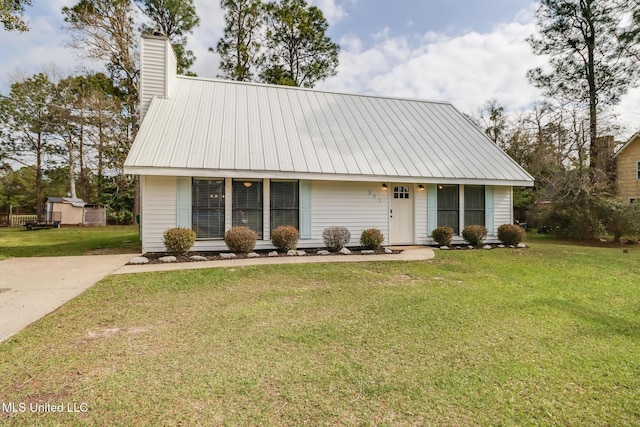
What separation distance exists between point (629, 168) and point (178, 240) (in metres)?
24.9

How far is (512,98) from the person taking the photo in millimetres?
20234

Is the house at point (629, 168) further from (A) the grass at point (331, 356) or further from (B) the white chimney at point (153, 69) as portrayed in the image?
(B) the white chimney at point (153, 69)

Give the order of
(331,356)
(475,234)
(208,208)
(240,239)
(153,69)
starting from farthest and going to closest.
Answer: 1. (153,69)
2. (475,234)
3. (208,208)
4. (240,239)
5. (331,356)

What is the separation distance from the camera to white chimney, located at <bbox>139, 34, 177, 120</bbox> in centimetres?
994

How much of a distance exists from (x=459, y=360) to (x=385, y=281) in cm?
277

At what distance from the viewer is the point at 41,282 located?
5.24 m

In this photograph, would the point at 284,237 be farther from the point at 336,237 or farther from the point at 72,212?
the point at 72,212

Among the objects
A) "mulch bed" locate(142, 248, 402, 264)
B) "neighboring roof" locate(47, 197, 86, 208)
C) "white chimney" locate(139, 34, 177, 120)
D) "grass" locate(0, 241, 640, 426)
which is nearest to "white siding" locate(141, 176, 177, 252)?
"mulch bed" locate(142, 248, 402, 264)

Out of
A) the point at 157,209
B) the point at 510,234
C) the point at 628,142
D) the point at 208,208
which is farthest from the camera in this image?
the point at 628,142

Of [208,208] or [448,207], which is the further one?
[448,207]

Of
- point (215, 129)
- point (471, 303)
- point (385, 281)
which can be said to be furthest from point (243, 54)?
point (471, 303)

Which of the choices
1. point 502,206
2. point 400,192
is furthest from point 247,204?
point 502,206

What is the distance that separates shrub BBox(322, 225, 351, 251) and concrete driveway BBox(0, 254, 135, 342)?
4.96 meters

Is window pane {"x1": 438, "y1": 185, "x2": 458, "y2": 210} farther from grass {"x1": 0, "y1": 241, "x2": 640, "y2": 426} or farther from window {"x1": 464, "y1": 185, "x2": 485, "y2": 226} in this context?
grass {"x1": 0, "y1": 241, "x2": 640, "y2": 426}
